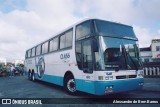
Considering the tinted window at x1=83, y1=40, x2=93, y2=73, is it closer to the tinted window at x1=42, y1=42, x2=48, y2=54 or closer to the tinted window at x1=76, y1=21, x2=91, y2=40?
the tinted window at x1=76, y1=21, x2=91, y2=40

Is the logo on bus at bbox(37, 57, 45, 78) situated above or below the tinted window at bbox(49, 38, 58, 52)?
below

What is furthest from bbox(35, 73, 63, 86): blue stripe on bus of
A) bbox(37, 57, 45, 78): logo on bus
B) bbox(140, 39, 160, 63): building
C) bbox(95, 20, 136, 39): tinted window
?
bbox(140, 39, 160, 63): building

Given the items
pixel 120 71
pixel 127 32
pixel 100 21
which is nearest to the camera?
pixel 120 71

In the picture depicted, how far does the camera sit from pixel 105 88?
21.8 feet

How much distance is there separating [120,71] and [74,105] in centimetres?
232

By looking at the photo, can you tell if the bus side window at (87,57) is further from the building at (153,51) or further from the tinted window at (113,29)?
the building at (153,51)

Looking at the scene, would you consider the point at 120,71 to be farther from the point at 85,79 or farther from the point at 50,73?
the point at 50,73

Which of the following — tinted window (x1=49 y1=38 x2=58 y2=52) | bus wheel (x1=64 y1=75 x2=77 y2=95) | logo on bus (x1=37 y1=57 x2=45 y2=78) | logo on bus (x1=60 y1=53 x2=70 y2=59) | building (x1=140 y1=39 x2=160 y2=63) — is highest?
building (x1=140 y1=39 x2=160 y2=63)

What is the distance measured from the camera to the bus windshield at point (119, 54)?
6895 millimetres

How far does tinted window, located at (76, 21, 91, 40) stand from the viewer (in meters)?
7.59

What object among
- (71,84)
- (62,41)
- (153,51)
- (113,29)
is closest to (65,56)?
(62,41)

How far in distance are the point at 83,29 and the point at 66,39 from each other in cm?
193

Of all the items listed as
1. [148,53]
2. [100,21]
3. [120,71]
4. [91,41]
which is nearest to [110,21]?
[100,21]

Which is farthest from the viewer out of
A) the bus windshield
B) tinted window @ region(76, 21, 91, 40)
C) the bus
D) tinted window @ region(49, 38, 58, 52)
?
tinted window @ region(49, 38, 58, 52)
